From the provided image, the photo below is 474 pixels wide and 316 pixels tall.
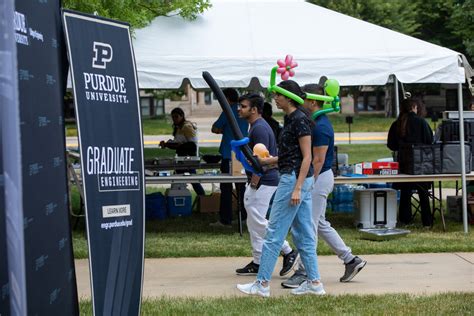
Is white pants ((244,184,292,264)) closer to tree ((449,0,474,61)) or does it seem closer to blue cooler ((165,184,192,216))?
blue cooler ((165,184,192,216))

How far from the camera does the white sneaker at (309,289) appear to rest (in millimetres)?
8102

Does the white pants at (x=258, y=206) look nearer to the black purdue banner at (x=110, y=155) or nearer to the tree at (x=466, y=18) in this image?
the black purdue banner at (x=110, y=155)

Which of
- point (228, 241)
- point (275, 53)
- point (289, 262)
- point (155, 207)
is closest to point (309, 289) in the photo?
point (289, 262)

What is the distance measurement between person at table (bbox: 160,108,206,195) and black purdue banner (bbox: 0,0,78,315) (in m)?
10.1

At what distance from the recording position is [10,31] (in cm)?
367

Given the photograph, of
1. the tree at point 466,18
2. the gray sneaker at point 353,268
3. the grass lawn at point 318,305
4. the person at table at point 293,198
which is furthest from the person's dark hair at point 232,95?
the tree at point 466,18

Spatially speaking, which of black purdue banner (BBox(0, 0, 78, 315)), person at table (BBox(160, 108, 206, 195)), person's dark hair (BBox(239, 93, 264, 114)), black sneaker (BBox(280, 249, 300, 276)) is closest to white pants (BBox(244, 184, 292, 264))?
black sneaker (BBox(280, 249, 300, 276))

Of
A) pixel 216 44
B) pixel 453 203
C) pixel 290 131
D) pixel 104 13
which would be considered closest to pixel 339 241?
pixel 290 131

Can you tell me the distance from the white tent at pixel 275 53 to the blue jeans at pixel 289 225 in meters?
4.11

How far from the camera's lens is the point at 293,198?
303 inches

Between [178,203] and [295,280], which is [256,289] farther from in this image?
[178,203]

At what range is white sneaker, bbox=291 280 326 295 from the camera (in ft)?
26.6

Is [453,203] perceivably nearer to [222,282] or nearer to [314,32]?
[314,32]

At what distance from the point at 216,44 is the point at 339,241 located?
14.3ft
